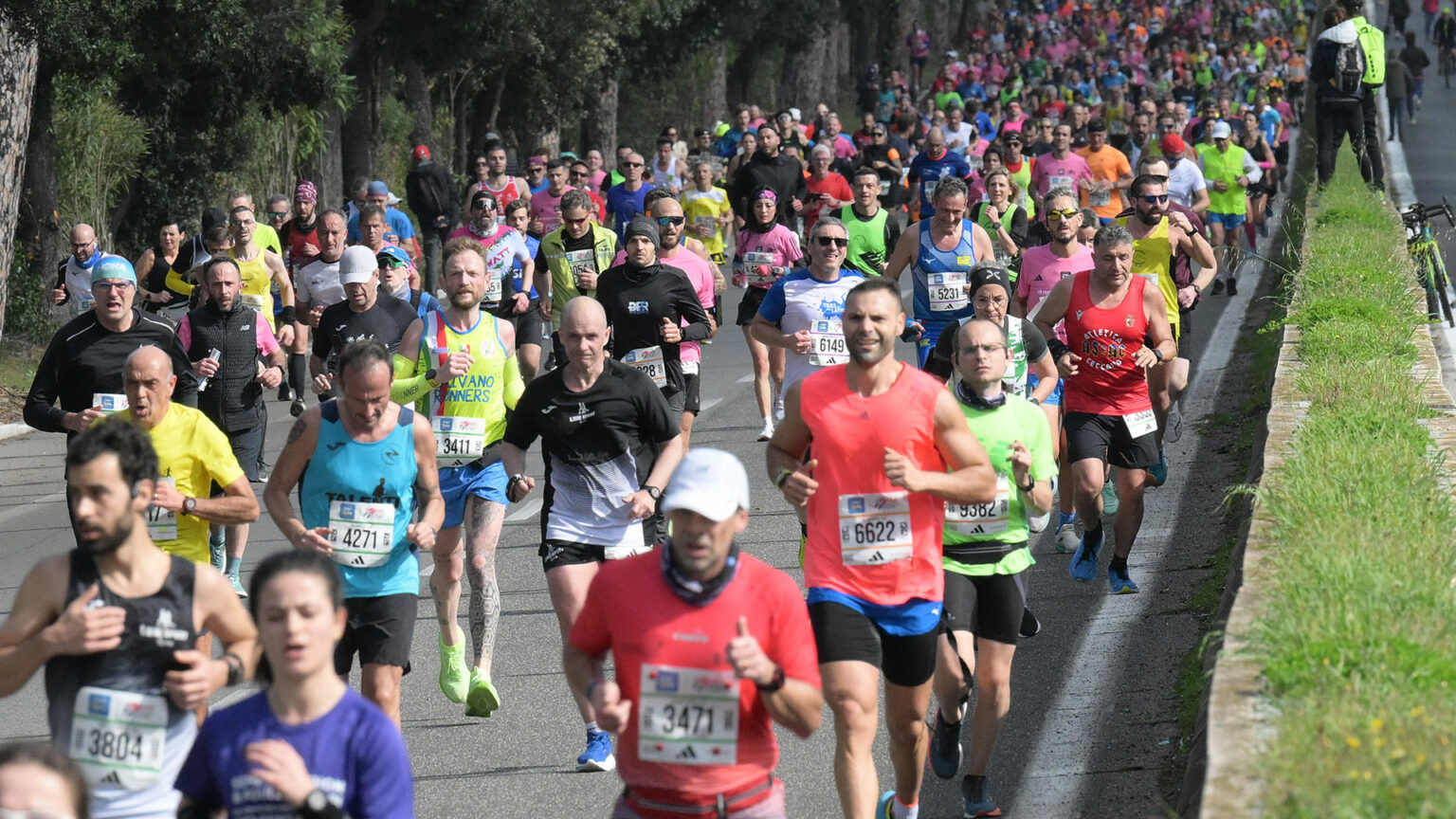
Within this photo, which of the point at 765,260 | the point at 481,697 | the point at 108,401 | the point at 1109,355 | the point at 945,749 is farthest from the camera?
the point at 765,260

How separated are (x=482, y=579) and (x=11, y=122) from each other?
35.5ft

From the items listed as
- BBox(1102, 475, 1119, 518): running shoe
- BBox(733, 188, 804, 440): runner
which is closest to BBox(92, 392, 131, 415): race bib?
BBox(1102, 475, 1119, 518): running shoe

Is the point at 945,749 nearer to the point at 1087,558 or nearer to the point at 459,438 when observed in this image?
the point at 459,438

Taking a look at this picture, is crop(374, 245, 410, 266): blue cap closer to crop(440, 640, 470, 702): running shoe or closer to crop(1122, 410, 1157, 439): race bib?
crop(440, 640, 470, 702): running shoe

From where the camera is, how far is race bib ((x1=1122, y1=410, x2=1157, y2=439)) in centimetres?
997

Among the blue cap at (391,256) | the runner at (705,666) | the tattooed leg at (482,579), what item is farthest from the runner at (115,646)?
the blue cap at (391,256)

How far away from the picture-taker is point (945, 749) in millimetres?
7336

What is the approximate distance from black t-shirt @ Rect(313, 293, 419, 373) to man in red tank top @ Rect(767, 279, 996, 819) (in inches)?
161

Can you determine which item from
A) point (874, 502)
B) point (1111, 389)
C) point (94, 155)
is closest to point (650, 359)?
point (1111, 389)

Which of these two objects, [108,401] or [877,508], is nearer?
[877,508]

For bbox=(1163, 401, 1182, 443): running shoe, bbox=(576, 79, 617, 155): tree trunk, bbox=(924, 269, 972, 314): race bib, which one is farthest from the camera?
bbox=(576, 79, 617, 155): tree trunk

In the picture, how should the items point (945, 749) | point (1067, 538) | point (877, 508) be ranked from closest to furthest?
point (877, 508) < point (945, 749) < point (1067, 538)

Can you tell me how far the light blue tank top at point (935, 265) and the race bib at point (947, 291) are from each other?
0.02m

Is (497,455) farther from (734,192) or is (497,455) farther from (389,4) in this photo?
(389,4)
